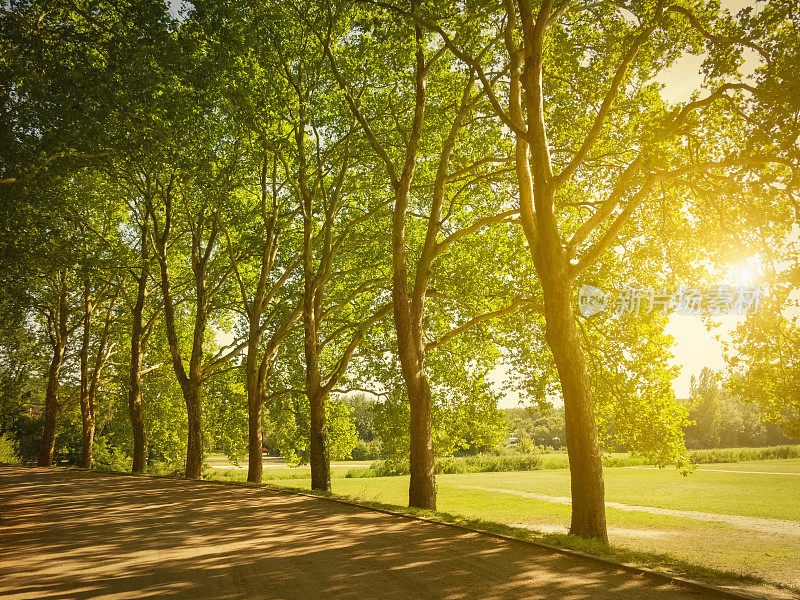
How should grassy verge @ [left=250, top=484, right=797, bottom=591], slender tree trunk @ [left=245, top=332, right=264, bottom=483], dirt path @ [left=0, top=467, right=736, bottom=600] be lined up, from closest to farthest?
dirt path @ [left=0, top=467, right=736, bottom=600] < grassy verge @ [left=250, top=484, right=797, bottom=591] < slender tree trunk @ [left=245, top=332, right=264, bottom=483]

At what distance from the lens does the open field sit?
19141mm

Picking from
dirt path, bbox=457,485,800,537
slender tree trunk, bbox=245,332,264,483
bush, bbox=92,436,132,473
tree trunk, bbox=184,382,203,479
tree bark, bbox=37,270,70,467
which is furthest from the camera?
bush, bbox=92,436,132,473

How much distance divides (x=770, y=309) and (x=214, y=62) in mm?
15010

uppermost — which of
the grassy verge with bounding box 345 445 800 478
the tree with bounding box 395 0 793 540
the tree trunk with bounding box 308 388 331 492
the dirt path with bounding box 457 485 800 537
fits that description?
the tree with bounding box 395 0 793 540

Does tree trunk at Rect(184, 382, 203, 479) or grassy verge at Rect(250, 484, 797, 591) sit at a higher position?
tree trunk at Rect(184, 382, 203, 479)

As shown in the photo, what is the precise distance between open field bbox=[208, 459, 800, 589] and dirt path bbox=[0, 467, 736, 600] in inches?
108

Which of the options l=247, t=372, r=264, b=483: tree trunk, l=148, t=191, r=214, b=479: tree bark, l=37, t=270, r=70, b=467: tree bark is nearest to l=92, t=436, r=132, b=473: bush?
l=37, t=270, r=70, b=467: tree bark

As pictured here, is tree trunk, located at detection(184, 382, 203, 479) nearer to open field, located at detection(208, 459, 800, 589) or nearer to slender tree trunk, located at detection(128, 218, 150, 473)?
slender tree trunk, located at detection(128, 218, 150, 473)

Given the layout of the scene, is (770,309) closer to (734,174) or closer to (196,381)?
(734,174)

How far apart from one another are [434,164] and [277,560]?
15805 millimetres

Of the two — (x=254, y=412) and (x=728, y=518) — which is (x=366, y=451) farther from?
(x=254, y=412)

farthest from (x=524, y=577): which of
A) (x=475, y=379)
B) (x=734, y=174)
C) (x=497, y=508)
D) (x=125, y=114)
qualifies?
(x=497, y=508)

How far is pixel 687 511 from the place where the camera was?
1364 inches

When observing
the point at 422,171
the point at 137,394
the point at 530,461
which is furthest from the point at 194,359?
the point at 530,461
